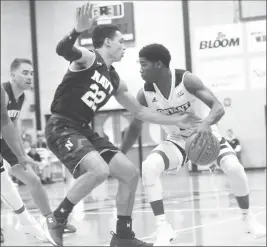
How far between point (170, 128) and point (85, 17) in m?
1.34

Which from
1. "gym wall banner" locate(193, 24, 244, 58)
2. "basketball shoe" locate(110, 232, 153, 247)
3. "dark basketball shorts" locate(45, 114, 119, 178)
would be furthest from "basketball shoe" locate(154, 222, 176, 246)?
"gym wall banner" locate(193, 24, 244, 58)

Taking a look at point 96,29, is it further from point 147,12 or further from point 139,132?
point 147,12

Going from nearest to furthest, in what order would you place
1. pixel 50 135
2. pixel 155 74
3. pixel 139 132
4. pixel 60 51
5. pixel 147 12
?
pixel 155 74 < pixel 60 51 < pixel 139 132 < pixel 50 135 < pixel 147 12

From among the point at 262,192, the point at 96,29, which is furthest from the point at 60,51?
the point at 262,192

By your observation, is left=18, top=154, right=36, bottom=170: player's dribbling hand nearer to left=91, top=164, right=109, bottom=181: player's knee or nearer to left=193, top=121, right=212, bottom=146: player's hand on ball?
A: left=91, top=164, right=109, bottom=181: player's knee

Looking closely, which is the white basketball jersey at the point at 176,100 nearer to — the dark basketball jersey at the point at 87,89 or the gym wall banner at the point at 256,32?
the dark basketball jersey at the point at 87,89

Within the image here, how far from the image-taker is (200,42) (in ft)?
11.3

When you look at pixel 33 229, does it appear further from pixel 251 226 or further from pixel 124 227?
pixel 251 226

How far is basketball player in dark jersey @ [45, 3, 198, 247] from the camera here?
11.7 ft

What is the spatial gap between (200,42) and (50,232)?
1564 mm

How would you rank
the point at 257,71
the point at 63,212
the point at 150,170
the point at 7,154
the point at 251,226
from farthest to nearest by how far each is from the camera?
the point at 257,71 < the point at 7,154 < the point at 150,170 < the point at 63,212 < the point at 251,226

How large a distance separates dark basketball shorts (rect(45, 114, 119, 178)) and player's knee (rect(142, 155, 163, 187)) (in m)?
0.25

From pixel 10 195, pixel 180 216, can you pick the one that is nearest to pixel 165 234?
pixel 10 195

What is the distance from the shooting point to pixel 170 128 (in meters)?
3.97
